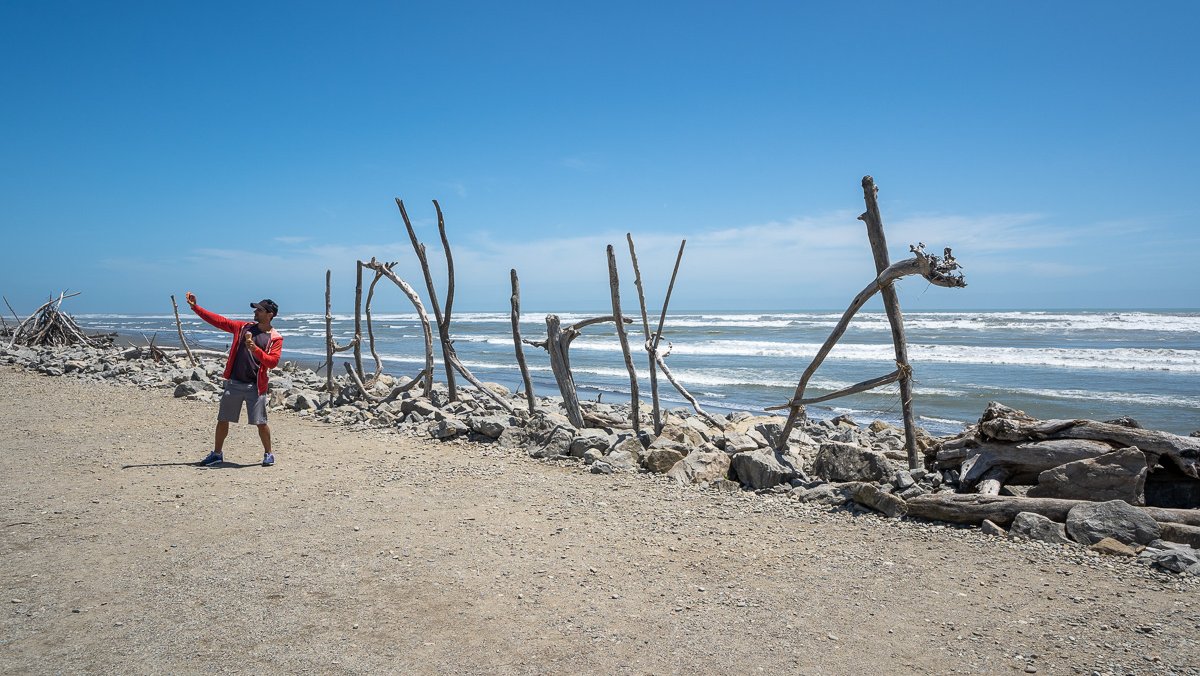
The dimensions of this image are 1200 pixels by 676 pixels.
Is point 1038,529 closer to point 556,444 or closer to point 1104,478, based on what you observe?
point 1104,478

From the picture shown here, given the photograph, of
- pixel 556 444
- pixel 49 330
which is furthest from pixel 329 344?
pixel 49 330

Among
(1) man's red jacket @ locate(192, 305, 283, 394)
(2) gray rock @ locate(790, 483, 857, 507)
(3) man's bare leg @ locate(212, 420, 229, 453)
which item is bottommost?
(2) gray rock @ locate(790, 483, 857, 507)

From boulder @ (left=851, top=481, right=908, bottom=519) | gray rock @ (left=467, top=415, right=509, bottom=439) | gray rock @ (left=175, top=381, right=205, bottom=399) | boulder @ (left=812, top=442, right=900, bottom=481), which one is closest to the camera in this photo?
boulder @ (left=851, top=481, right=908, bottom=519)

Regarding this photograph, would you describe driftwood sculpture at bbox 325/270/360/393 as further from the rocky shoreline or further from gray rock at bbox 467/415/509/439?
gray rock at bbox 467/415/509/439

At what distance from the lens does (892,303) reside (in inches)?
219

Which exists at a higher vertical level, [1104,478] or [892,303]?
[892,303]

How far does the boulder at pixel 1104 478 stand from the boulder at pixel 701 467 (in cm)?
251

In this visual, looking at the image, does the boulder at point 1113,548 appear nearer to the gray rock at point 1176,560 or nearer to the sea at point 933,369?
the gray rock at point 1176,560

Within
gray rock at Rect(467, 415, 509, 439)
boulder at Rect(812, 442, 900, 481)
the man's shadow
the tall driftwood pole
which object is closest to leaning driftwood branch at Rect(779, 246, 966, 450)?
the tall driftwood pole

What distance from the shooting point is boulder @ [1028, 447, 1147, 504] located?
4609mm

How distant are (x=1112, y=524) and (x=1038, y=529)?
0.41 meters

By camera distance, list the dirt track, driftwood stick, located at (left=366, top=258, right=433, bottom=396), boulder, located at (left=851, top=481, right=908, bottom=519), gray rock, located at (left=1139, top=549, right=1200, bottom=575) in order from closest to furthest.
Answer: the dirt track
gray rock, located at (left=1139, top=549, right=1200, bottom=575)
boulder, located at (left=851, top=481, right=908, bottom=519)
driftwood stick, located at (left=366, top=258, right=433, bottom=396)

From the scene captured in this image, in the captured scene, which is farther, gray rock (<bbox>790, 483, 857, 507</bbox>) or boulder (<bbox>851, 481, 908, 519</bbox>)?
gray rock (<bbox>790, 483, 857, 507</bbox>)

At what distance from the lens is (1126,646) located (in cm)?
308
